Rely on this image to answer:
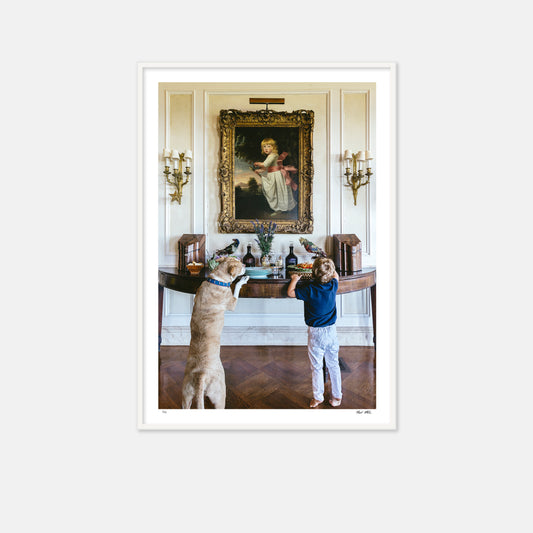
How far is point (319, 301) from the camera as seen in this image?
1.76 metres

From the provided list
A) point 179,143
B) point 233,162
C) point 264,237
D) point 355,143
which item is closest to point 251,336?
point 264,237

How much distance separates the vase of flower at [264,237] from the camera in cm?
261

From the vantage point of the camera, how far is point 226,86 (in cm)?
268

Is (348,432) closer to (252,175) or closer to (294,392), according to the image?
(294,392)

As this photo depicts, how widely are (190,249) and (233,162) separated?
1024 mm

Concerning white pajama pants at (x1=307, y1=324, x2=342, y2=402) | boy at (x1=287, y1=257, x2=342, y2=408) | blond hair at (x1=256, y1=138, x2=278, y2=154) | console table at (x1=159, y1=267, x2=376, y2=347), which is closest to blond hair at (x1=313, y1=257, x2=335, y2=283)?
boy at (x1=287, y1=257, x2=342, y2=408)

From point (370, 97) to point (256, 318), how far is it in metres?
2.69

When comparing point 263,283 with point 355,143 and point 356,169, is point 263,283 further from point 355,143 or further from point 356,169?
point 355,143

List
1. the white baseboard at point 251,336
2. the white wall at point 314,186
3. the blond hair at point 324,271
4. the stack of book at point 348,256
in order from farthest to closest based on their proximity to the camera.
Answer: the white baseboard at point 251,336 → the white wall at point 314,186 → the stack of book at point 348,256 → the blond hair at point 324,271

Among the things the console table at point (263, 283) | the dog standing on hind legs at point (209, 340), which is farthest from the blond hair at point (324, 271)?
the dog standing on hind legs at point (209, 340)

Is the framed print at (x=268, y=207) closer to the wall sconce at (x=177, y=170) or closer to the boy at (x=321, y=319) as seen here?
the wall sconce at (x=177, y=170)

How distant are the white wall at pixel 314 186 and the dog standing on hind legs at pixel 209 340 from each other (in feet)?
3.61

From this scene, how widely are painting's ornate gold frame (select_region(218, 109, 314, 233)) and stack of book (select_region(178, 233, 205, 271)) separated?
0.28 metres
